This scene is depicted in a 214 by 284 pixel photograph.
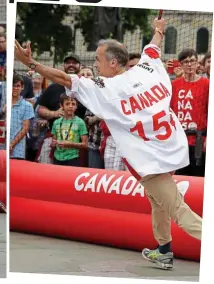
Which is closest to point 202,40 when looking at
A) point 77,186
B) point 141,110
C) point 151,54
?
point 151,54

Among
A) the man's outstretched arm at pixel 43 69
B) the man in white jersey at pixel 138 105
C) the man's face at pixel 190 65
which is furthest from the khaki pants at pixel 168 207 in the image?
the man's outstretched arm at pixel 43 69

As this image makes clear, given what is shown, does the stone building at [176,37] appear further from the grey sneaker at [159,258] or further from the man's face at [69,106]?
the grey sneaker at [159,258]

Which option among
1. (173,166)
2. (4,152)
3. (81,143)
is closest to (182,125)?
(173,166)

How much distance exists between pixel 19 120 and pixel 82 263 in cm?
84

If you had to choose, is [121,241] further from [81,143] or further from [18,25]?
[18,25]

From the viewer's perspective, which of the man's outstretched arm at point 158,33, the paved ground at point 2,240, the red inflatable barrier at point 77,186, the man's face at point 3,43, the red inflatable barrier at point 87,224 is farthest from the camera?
the red inflatable barrier at point 77,186

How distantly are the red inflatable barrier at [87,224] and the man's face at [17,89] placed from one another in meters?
0.62

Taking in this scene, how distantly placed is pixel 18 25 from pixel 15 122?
22.4 inches

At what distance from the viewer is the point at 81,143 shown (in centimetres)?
536

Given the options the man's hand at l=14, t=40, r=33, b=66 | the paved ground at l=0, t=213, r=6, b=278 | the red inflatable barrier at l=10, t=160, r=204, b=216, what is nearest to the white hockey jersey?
the man's hand at l=14, t=40, r=33, b=66

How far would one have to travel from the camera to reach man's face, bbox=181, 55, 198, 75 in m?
5.04

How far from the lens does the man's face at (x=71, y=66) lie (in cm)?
501

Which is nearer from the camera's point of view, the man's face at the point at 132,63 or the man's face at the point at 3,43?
the man's face at the point at 3,43

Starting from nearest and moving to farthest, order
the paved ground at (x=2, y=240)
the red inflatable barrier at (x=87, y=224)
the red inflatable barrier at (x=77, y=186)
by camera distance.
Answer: the paved ground at (x=2, y=240), the red inflatable barrier at (x=87, y=224), the red inflatable barrier at (x=77, y=186)
